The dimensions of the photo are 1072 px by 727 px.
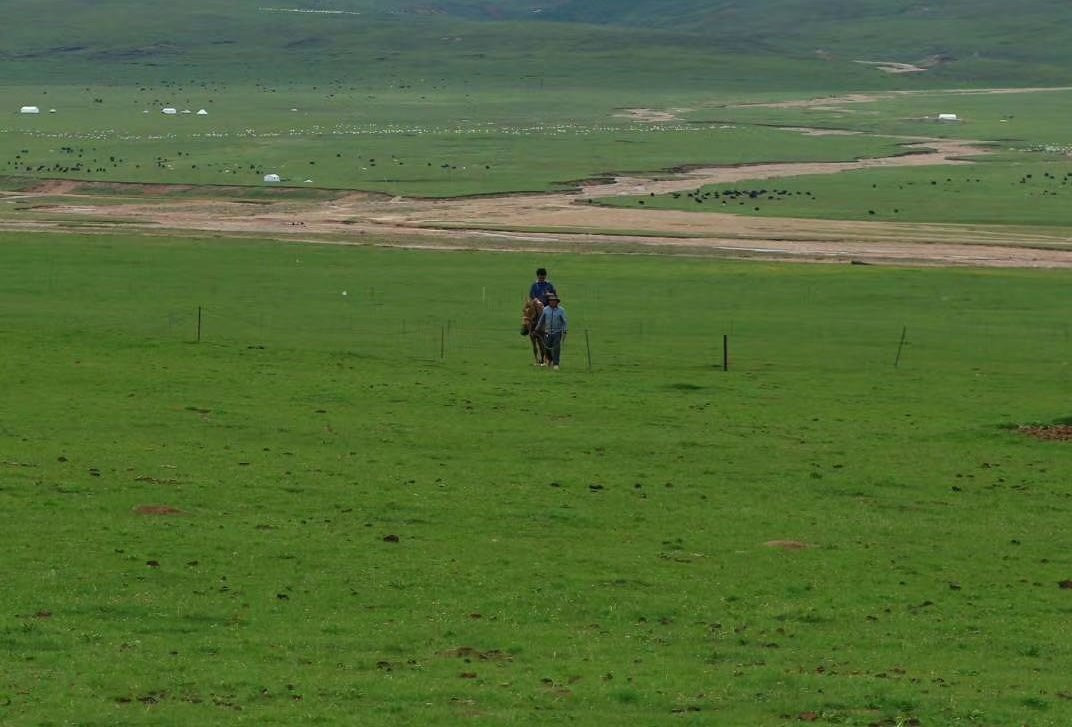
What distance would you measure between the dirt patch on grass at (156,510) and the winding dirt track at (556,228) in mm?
44630

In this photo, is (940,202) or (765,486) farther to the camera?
(940,202)

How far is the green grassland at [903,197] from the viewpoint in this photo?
8069cm

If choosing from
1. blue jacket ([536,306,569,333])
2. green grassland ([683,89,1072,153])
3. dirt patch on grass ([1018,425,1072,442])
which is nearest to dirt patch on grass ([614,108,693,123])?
green grassland ([683,89,1072,153])

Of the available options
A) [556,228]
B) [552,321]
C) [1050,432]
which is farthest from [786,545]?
[556,228]

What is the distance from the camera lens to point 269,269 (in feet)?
190

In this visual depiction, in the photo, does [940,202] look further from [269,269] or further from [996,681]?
[996,681]

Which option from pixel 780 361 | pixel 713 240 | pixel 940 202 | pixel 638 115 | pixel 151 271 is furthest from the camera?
pixel 638 115

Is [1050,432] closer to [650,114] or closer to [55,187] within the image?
[55,187]

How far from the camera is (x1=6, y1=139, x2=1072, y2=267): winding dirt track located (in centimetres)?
6669

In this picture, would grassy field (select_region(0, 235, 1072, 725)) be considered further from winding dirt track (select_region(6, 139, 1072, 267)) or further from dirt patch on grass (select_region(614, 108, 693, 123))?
dirt patch on grass (select_region(614, 108, 693, 123))

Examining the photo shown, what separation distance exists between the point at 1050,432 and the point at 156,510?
50.0 ft

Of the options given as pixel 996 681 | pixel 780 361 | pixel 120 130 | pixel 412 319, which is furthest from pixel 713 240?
pixel 120 130

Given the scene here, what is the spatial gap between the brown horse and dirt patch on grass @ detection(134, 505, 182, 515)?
14231 millimetres

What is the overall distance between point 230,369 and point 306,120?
109 meters
